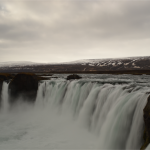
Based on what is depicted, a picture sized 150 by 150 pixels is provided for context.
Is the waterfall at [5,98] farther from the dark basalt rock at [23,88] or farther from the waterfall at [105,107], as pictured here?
the waterfall at [105,107]

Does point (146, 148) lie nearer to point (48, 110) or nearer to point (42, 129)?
point (42, 129)

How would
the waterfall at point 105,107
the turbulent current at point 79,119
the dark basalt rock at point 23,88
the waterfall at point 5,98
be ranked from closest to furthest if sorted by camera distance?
1. the waterfall at point 105,107
2. the turbulent current at point 79,119
3. the dark basalt rock at point 23,88
4. the waterfall at point 5,98

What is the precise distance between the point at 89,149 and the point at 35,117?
933 cm

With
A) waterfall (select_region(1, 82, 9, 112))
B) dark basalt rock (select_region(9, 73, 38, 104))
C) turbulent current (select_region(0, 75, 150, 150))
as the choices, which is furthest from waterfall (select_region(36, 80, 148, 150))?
waterfall (select_region(1, 82, 9, 112))

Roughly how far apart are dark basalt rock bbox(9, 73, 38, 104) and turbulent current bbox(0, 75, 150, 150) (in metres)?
0.82

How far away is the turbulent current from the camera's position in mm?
7571

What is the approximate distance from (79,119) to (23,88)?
1013 centimetres

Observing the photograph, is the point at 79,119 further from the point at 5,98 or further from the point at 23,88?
the point at 5,98

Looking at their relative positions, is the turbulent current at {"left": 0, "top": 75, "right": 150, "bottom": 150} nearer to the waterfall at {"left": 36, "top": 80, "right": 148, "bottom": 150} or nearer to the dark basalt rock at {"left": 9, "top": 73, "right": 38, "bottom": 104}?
the waterfall at {"left": 36, "top": 80, "right": 148, "bottom": 150}

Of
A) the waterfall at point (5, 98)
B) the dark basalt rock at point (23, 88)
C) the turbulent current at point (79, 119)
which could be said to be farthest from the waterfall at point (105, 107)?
the waterfall at point (5, 98)

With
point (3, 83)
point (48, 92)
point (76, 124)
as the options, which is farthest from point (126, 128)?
point (3, 83)

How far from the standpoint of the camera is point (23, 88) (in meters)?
19.3

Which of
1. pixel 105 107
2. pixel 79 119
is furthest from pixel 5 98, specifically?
pixel 105 107

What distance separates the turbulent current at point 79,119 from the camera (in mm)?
7571
